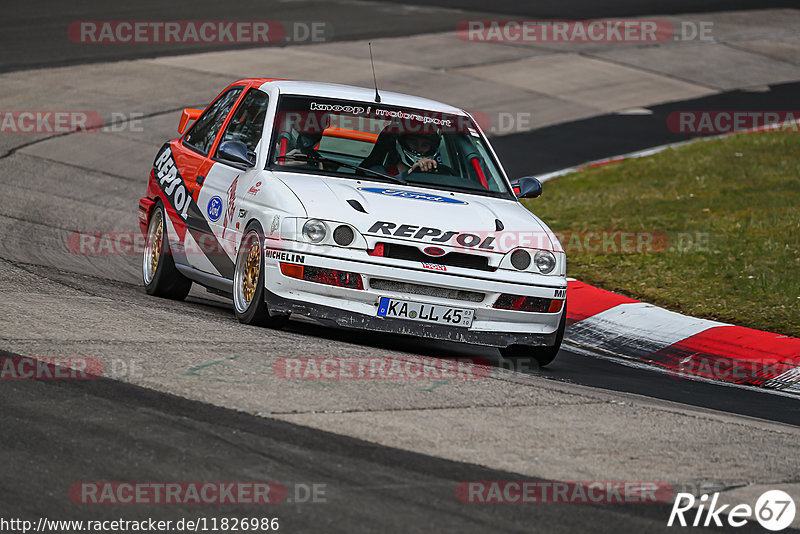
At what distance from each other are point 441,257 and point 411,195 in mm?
687

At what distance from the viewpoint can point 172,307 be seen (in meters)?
8.34

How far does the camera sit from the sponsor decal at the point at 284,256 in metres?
7.16

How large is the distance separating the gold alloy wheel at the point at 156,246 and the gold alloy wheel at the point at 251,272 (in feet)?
5.05

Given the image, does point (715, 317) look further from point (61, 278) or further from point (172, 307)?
point (61, 278)

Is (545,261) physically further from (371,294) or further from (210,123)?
(210,123)

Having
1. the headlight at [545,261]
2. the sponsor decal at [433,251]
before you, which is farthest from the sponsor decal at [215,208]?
the headlight at [545,261]

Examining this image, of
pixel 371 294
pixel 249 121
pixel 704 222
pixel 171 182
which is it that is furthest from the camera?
pixel 704 222

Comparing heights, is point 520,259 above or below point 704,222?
above

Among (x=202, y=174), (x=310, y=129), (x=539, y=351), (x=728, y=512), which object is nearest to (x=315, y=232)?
(x=310, y=129)

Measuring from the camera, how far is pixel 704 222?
12.3m

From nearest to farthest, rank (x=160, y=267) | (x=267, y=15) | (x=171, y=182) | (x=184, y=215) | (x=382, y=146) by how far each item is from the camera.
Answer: (x=382, y=146)
(x=184, y=215)
(x=160, y=267)
(x=171, y=182)
(x=267, y=15)

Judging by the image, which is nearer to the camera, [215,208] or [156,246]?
[215,208]

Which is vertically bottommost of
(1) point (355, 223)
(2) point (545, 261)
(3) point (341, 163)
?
(2) point (545, 261)

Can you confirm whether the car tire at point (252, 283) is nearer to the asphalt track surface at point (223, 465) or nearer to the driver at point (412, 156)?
the driver at point (412, 156)
